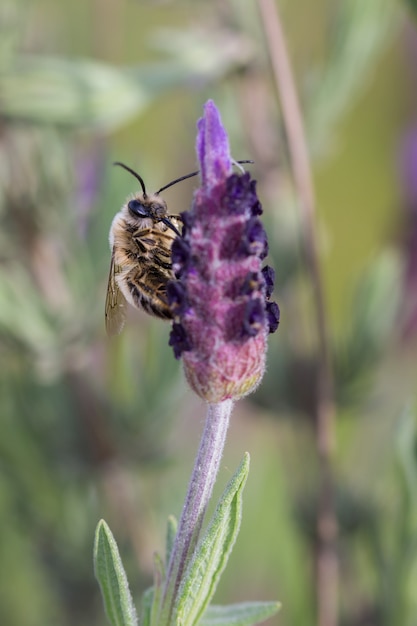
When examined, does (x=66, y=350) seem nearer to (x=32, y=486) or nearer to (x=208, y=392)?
(x=32, y=486)

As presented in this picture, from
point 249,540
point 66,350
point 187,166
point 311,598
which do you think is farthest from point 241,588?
point 187,166

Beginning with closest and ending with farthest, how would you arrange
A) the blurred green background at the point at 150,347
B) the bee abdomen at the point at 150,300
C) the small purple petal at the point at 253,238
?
the small purple petal at the point at 253,238
the bee abdomen at the point at 150,300
the blurred green background at the point at 150,347

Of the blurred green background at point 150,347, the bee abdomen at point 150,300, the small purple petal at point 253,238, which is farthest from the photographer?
the blurred green background at point 150,347

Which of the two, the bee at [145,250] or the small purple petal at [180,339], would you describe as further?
the bee at [145,250]

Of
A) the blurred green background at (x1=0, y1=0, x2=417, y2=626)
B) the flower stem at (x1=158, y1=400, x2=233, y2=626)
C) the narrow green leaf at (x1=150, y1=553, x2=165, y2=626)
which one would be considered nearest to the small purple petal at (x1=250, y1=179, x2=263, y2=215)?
the flower stem at (x1=158, y1=400, x2=233, y2=626)

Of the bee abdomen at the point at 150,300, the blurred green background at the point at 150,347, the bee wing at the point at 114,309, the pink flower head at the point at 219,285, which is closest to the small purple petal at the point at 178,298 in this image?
the pink flower head at the point at 219,285

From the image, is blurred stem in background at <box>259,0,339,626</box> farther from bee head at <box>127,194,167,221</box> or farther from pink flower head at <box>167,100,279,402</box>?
pink flower head at <box>167,100,279,402</box>

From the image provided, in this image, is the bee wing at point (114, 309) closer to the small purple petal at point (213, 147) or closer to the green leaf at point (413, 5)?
the small purple petal at point (213, 147)
